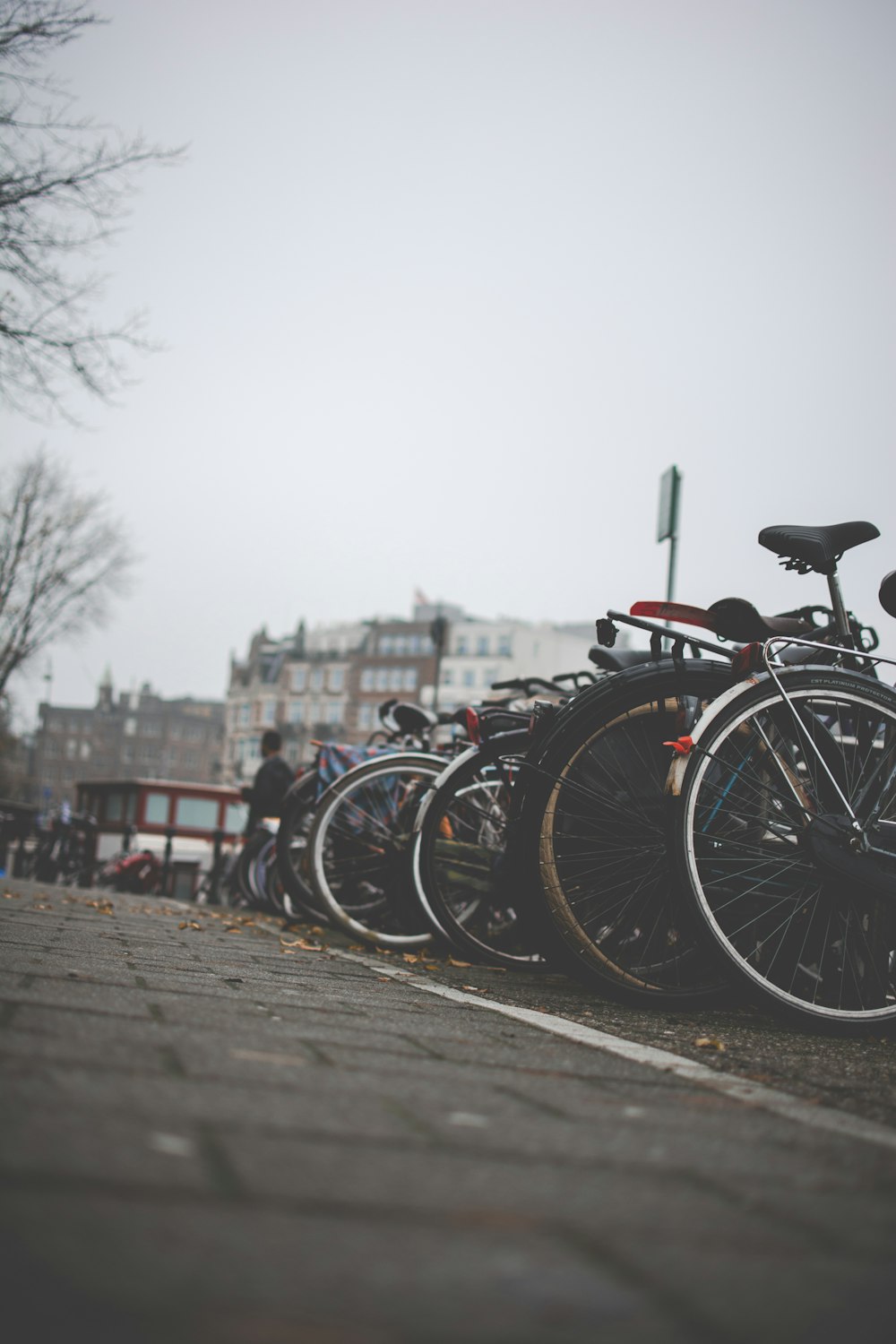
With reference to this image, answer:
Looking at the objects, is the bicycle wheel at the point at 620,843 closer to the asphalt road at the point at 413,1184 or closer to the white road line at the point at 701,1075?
the white road line at the point at 701,1075

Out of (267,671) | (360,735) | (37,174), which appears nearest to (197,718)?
(267,671)

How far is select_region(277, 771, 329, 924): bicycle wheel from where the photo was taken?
7711 millimetres

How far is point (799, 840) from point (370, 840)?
3406 millimetres

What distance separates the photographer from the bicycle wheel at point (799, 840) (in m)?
3.42

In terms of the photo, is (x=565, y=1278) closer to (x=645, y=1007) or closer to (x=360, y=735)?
(x=645, y=1007)

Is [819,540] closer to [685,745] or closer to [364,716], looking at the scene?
[685,745]

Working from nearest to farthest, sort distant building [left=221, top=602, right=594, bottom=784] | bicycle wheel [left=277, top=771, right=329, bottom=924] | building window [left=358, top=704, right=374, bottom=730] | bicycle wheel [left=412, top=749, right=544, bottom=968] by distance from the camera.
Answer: bicycle wheel [left=412, top=749, right=544, bottom=968] → bicycle wheel [left=277, top=771, right=329, bottom=924] → distant building [left=221, top=602, right=594, bottom=784] → building window [left=358, top=704, right=374, bottom=730]

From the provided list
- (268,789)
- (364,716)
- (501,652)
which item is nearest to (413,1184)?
(268,789)

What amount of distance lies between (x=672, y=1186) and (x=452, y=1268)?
500mm

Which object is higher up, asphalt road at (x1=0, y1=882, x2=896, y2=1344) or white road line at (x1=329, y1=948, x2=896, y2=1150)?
asphalt road at (x1=0, y1=882, x2=896, y2=1344)

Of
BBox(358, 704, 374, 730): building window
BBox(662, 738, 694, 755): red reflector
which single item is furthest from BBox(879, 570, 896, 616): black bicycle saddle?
BBox(358, 704, 374, 730): building window

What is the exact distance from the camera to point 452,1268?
3.85 feet

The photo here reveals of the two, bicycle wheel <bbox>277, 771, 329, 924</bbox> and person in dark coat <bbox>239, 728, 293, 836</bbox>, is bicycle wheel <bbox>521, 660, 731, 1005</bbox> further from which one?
Answer: person in dark coat <bbox>239, 728, 293, 836</bbox>

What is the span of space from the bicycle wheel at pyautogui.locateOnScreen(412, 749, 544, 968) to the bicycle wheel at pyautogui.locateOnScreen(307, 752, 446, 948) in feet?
2.42
